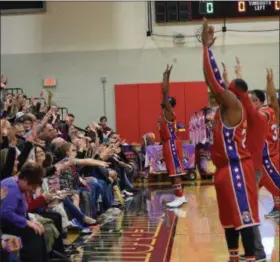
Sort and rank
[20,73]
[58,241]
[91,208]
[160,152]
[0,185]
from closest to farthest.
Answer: [0,185]
[58,241]
[91,208]
[160,152]
[20,73]

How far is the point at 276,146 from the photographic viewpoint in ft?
21.6

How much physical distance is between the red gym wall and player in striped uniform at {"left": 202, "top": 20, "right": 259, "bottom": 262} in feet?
36.6

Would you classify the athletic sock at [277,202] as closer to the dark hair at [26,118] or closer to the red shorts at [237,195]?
the red shorts at [237,195]

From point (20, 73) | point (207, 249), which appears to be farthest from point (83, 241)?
point (20, 73)

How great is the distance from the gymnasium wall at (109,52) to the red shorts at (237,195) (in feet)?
37.6

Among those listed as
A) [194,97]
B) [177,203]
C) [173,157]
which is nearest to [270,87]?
[173,157]

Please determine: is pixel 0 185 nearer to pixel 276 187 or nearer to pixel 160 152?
pixel 276 187

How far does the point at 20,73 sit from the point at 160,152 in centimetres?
530

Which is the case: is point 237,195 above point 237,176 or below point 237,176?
below

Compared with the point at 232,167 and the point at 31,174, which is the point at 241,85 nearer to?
the point at 232,167

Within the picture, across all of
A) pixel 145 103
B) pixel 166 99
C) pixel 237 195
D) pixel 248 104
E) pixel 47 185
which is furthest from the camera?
pixel 145 103

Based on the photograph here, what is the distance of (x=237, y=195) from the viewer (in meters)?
4.20

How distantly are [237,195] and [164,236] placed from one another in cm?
227

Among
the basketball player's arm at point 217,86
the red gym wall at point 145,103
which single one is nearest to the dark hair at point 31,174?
the basketball player's arm at point 217,86
